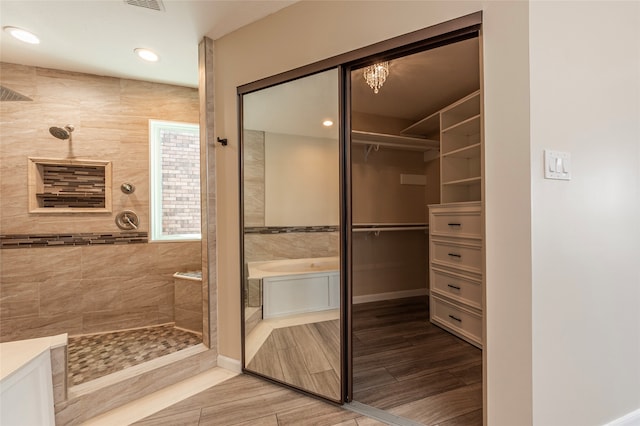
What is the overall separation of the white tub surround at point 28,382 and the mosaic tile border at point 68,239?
4.75 ft

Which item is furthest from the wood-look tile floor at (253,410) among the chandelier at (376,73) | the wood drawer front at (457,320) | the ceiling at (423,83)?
the chandelier at (376,73)

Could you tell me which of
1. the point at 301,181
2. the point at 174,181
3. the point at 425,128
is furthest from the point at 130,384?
the point at 425,128

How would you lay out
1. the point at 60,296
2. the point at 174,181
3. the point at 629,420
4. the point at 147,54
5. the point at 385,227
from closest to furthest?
the point at 629,420 < the point at 147,54 < the point at 60,296 < the point at 174,181 < the point at 385,227

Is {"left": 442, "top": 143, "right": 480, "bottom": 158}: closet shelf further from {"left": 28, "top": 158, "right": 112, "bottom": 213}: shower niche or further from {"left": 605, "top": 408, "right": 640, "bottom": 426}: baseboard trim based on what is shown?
{"left": 28, "top": 158, "right": 112, "bottom": 213}: shower niche

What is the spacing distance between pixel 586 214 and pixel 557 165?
1.06ft

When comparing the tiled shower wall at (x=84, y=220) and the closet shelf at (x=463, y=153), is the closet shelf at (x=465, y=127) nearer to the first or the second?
the closet shelf at (x=463, y=153)

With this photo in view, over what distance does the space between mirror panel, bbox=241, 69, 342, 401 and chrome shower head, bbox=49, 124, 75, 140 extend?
1.86 m

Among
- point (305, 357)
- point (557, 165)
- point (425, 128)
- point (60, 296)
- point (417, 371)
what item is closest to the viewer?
point (557, 165)

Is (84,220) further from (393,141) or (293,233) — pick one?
(393,141)

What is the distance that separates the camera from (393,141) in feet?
10.8

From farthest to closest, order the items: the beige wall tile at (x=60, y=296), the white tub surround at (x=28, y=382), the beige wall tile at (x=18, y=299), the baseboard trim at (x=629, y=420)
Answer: the beige wall tile at (x=60, y=296) → the beige wall tile at (x=18, y=299) → the baseboard trim at (x=629, y=420) → the white tub surround at (x=28, y=382)

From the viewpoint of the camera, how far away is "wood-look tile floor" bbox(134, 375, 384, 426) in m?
1.54

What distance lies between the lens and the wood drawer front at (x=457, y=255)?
7.63 ft

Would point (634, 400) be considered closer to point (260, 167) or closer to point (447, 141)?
point (447, 141)
